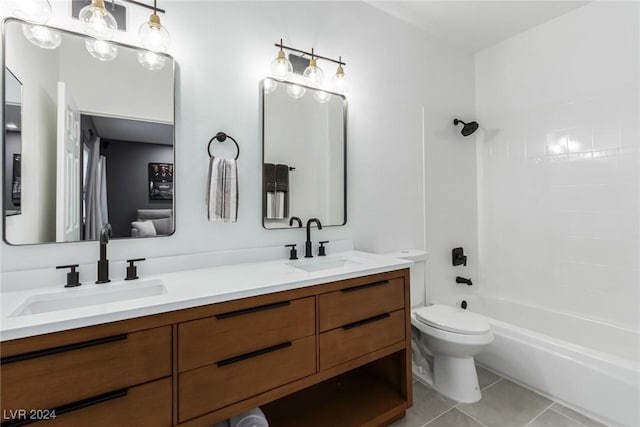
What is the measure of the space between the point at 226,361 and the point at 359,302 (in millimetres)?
652

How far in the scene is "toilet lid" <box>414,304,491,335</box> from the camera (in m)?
1.74

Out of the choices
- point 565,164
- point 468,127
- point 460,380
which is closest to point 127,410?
point 460,380

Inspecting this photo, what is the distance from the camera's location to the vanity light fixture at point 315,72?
1.75m

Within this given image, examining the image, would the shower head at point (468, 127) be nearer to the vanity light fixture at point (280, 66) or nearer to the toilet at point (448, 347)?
the toilet at point (448, 347)

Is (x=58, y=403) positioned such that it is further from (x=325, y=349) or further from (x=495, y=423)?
(x=495, y=423)

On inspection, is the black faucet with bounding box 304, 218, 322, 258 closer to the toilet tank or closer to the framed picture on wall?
the toilet tank

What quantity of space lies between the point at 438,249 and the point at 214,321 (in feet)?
6.58

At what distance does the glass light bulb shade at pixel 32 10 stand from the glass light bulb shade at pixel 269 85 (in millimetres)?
935

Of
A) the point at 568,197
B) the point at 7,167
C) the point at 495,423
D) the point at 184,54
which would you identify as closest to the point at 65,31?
the point at 184,54

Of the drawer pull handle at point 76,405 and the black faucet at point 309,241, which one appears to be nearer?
the drawer pull handle at point 76,405

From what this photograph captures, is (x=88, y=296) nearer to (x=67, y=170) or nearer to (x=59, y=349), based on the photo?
(x=59, y=349)

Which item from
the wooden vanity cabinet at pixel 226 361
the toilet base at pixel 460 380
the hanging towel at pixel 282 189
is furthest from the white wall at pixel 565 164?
the hanging towel at pixel 282 189

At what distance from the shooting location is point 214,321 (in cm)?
107

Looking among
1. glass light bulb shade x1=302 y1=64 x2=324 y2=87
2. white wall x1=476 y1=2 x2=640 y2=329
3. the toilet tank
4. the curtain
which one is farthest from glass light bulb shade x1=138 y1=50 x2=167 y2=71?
white wall x1=476 y1=2 x2=640 y2=329
